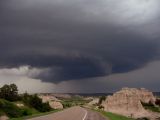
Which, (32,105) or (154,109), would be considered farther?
(154,109)

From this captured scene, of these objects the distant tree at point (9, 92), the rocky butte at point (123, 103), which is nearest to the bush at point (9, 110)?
the distant tree at point (9, 92)

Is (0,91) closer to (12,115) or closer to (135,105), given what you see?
(12,115)

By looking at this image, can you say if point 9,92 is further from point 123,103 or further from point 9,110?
point 123,103

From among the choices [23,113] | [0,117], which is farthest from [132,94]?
[0,117]

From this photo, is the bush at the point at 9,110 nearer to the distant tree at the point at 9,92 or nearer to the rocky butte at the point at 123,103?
the distant tree at the point at 9,92

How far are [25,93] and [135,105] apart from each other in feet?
222

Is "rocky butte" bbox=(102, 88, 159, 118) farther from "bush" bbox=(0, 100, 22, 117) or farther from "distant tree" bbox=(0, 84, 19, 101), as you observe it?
"bush" bbox=(0, 100, 22, 117)

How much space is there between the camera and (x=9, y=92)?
116m

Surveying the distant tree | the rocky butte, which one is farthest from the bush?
the rocky butte

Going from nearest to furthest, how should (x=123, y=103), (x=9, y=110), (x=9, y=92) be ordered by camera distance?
(x=9, y=110) < (x=9, y=92) < (x=123, y=103)

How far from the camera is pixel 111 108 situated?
185875 millimetres

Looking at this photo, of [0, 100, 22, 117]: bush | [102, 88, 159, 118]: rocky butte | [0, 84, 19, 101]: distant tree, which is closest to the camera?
[0, 100, 22, 117]: bush

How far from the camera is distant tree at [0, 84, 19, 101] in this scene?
114875 millimetres

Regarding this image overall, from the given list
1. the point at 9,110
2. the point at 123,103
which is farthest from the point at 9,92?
the point at 123,103
